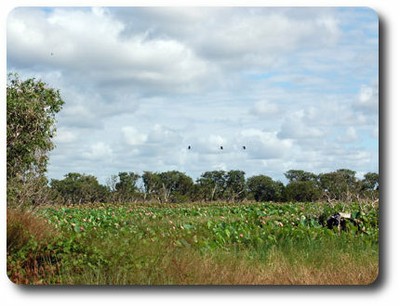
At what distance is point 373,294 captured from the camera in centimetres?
623

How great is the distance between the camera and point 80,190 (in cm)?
1309

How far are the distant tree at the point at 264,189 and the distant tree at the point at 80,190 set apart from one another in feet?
8.77

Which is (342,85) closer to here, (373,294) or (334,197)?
(373,294)

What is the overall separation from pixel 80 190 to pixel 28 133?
4.17 m

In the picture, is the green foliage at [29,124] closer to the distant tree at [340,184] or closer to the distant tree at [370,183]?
the distant tree at [340,184]

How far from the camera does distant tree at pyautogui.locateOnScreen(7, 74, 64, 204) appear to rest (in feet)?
27.6

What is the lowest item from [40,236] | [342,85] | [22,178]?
[40,236]

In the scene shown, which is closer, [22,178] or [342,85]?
[342,85]

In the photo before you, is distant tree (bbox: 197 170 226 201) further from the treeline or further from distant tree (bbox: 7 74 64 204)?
distant tree (bbox: 7 74 64 204)

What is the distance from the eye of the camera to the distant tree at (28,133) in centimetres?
841

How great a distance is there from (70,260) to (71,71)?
1.88 meters

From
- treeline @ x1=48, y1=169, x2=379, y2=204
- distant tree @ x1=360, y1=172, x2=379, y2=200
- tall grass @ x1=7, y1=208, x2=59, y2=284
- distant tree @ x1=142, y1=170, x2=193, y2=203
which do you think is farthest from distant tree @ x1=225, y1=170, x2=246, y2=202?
tall grass @ x1=7, y1=208, x2=59, y2=284

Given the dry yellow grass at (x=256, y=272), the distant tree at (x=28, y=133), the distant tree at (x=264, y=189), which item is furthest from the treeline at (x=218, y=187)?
the dry yellow grass at (x=256, y=272)
